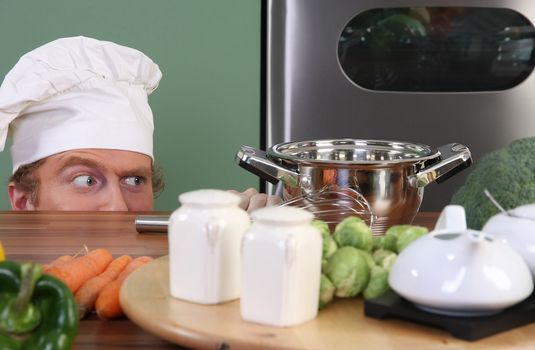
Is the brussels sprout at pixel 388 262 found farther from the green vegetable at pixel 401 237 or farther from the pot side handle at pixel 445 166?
the pot side handle at pixel 445 166

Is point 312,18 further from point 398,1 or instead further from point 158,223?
point 158,223

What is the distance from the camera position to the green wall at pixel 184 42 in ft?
6.17

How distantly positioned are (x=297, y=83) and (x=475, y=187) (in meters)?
0.87

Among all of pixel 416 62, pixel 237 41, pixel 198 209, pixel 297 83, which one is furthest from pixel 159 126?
pixel 198 209

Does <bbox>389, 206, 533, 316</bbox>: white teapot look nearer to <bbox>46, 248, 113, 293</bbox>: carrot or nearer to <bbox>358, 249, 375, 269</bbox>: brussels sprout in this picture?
<bbox>358, 249, 375, 269</bbox>: brussels sprout

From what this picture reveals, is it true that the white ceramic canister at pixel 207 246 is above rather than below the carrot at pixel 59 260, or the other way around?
above

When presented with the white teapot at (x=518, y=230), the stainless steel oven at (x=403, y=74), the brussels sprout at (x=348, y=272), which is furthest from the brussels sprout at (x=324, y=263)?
the stainless steel oven at (x=403, y=74)

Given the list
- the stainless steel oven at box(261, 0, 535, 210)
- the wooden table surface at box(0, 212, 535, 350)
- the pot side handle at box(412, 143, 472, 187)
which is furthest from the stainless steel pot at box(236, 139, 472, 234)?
the stainless steel oven at box(261, 0, 535, 210)

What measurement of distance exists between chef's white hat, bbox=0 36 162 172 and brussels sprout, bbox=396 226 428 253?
0.81 m

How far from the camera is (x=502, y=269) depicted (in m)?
0.57

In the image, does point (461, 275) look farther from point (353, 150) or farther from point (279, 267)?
point (353, 150)

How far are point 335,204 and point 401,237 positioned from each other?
8.4 inches

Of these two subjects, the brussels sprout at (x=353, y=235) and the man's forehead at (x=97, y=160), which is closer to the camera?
the brussels sprout at (x=353, y=235)

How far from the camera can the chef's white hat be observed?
1.33m
